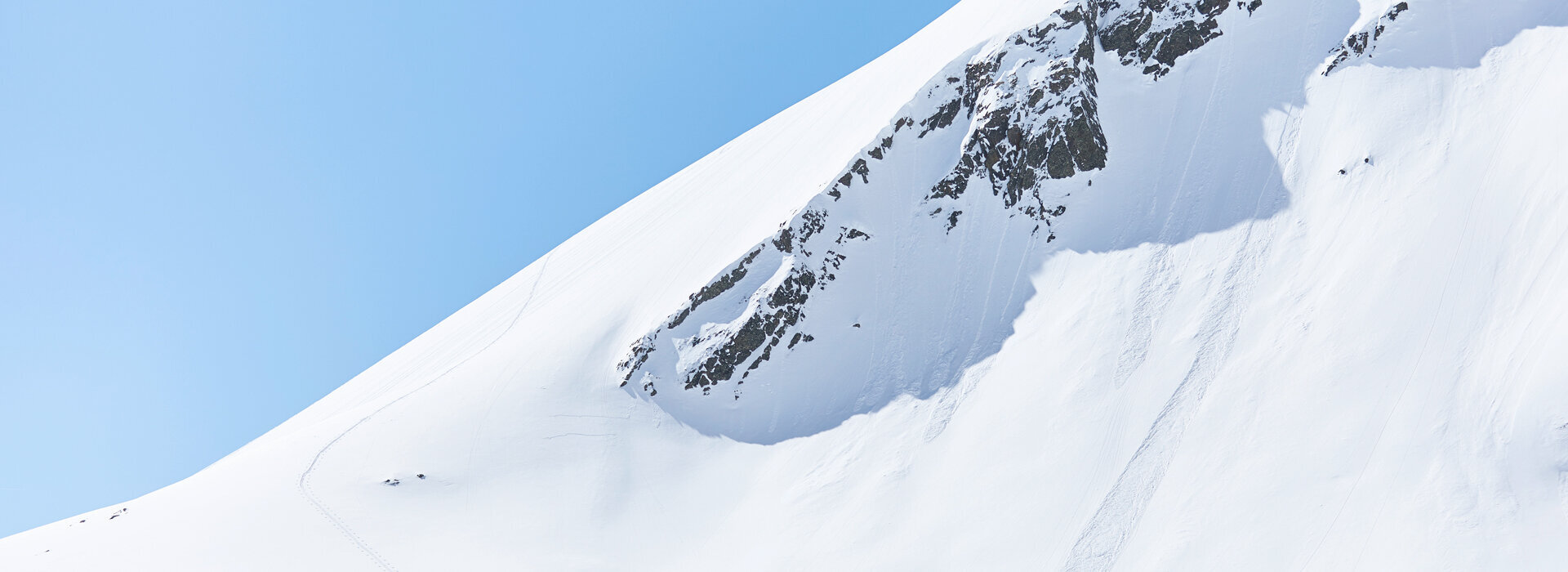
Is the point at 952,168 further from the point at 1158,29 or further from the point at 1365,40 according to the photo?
the point at 1365,40

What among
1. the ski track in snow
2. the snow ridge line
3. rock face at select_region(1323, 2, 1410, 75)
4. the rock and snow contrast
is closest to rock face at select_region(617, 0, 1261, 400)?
the rock and snow contrast

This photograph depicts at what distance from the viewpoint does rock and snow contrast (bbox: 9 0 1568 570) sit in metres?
24.5

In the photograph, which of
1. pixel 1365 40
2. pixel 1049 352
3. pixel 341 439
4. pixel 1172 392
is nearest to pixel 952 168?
pixel 1049 352

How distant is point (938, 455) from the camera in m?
31.0

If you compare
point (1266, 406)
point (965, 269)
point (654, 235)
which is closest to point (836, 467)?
point (965, 269)

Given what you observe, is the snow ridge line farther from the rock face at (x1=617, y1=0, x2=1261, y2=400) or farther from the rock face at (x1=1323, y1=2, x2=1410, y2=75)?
the rock face at (x1=1323, y1=2, x2=1410, y2=75)

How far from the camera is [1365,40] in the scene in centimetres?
3622

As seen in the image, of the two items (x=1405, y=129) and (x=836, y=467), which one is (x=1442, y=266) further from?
(x=836, y=467)

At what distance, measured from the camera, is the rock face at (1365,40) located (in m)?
36.1

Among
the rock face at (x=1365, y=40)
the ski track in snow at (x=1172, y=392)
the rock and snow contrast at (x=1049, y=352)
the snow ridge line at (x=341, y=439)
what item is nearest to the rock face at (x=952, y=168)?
the rock and snow contrast at (x=1049, y=352)

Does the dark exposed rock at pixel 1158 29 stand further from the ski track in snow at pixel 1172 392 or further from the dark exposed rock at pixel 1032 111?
the ski track in snow at pixel 1172 392

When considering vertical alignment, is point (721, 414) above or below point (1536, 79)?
above

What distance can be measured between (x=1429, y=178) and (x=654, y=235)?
3687 centimetres

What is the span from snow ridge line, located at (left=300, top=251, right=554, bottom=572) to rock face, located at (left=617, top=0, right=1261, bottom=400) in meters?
10.3
